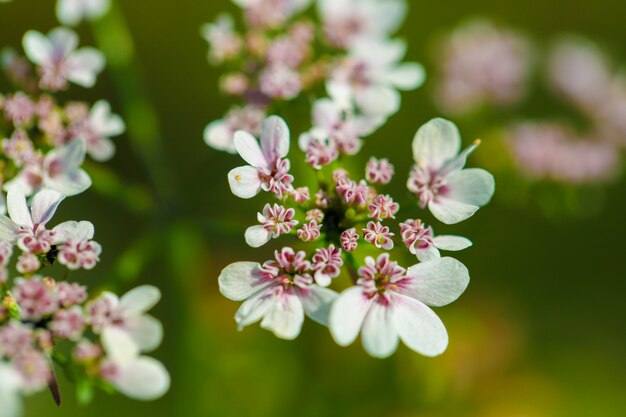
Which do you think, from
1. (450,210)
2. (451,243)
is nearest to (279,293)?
(451,243)

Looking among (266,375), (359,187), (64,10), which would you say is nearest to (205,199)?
(266,375)

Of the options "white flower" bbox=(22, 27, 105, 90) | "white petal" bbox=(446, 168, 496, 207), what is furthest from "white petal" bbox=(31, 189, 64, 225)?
"white petal" bbox=(446, 168, 496, 207)

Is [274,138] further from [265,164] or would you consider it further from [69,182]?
[69,182]

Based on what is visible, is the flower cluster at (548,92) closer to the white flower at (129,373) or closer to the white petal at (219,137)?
the white petal at (219,137)

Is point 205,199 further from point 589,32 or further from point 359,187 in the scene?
point 589,32

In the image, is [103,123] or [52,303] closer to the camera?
[52,303]
